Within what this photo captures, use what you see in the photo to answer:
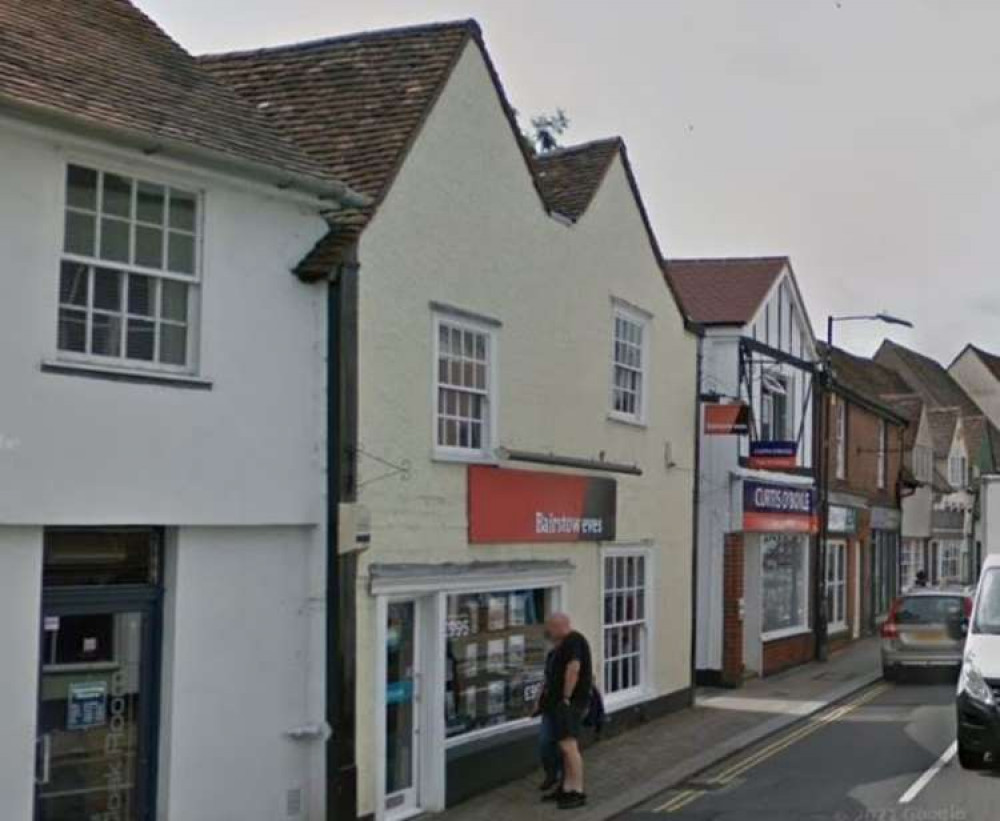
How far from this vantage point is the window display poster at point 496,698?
14430 millimetres

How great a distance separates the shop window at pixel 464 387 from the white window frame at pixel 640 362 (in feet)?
11.0

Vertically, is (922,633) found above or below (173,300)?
below

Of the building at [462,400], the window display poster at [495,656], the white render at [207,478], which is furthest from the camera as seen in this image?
the window display poster at [495,656]

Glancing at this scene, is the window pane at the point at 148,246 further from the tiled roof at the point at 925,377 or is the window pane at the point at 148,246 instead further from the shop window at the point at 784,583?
the tiled roof at the point at 925,377

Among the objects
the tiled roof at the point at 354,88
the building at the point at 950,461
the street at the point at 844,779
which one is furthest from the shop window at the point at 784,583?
the tiled roof at the point at 354,88

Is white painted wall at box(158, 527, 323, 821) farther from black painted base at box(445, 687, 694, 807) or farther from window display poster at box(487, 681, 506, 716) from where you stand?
window display poster at box(487, 681, 506, 716)

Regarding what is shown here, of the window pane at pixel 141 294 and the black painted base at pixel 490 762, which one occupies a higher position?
the window pane at pixel 141 294

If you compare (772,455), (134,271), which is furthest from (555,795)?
(772,455)

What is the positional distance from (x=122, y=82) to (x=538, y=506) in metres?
6.57

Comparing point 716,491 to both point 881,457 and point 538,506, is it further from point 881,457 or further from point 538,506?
point 881,457

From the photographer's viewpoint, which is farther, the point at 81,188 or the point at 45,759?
the point at 81,188

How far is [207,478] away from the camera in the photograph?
10.4m

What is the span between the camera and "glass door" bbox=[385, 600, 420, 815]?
492 inches

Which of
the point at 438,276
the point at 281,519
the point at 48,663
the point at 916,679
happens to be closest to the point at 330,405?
the point at 281,519
